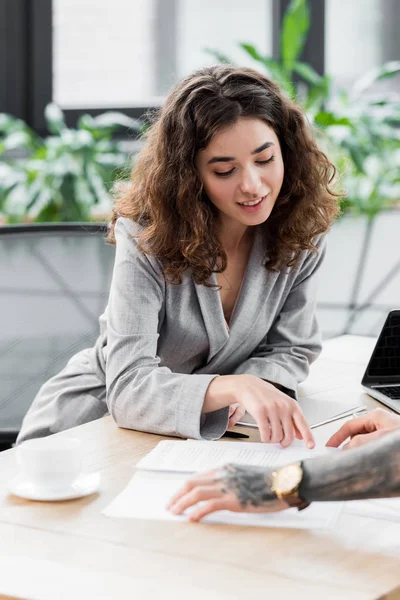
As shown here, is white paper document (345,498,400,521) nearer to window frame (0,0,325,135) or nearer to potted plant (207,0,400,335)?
potted plant (207,0,400,335)

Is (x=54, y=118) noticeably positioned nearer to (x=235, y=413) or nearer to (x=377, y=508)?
(x=235, y=413)

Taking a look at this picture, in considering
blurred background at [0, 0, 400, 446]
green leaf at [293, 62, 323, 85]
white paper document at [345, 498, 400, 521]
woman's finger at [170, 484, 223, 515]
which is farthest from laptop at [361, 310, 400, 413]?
green leaf at [293, 62, 323, 85]

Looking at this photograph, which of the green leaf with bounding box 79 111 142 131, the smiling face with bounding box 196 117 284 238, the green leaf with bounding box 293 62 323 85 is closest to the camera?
the smiling face with bounding box 196 117 284 238

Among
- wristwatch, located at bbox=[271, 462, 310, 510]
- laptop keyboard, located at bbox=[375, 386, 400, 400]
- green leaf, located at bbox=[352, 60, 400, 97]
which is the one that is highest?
green leaf, located at bbox=[352, 60, 400, 97]

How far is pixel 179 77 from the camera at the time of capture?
3.49 metres

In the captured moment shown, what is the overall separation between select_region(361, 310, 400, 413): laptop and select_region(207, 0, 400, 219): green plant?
195 cm

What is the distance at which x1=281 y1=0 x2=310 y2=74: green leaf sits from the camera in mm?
3941

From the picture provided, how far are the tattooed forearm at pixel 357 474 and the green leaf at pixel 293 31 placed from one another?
3.05 meters

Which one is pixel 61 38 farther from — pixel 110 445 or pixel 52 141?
pixel 110 445

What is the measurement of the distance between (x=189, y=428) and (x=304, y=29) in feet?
9.25

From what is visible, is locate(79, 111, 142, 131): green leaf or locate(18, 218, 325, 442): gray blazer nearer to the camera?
locate(18, 218, 325, 442): gray blazer

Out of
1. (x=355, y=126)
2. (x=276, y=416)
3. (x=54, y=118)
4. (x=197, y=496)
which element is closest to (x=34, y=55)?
(x=54, y=118)

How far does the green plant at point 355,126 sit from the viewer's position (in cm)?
378

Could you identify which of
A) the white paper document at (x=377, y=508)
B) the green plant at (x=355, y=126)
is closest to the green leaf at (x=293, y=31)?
the green plant at (x=355, y=126)
